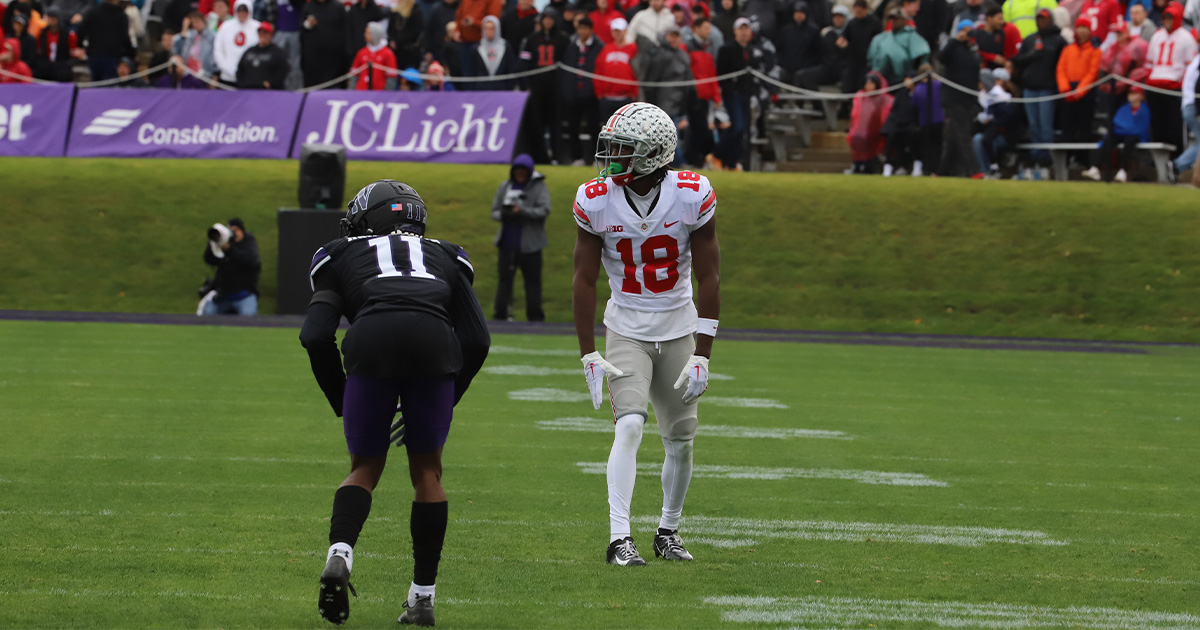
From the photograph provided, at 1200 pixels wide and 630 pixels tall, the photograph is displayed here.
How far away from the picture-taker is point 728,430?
10.1 m

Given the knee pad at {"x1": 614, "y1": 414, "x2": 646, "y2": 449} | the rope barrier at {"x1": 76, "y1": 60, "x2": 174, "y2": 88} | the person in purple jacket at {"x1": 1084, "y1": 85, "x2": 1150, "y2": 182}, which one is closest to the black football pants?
the rope barrier at {"x1": 76, "y1": 60, "x2": 174, "y2": 88}

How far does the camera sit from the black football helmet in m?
5.05

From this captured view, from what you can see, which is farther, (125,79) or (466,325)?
(125,79)

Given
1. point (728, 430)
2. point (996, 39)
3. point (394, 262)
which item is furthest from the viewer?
point (996, 39)

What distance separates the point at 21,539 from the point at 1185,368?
11.7 metres

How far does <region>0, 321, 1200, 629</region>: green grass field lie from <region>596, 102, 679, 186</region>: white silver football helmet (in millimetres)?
1549

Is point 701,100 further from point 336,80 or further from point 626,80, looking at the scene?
point 336,80

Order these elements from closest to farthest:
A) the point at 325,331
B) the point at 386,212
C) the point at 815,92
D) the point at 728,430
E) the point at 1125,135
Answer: the point at 325,331, the point at 386,212, the point at 728,430, the point at 1125,135, the point at 815,92

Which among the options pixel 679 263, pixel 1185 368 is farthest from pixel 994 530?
pixel 1185 368

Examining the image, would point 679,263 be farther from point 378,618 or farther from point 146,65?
point 146,65

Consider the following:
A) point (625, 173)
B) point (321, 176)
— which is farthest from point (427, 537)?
point (321, 176)

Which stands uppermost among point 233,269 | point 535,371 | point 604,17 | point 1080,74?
point 604,17

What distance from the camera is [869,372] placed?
13.7 meters

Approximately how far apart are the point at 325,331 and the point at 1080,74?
59.1ft
